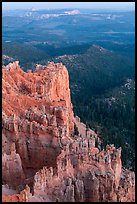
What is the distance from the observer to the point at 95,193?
25.4 metres

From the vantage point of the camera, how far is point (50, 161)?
96.3 ft

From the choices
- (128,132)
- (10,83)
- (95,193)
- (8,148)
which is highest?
(10,83)

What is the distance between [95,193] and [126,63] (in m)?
124

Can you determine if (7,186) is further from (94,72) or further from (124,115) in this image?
(94,72)

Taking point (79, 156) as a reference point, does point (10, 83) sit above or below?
above

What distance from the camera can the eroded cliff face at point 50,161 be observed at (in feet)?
78.7

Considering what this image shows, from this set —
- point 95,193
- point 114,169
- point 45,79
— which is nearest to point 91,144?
point 114,169

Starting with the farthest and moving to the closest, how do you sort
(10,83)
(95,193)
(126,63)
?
(126,63) < (10,83) < (95,193)

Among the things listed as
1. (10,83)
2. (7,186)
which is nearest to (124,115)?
(10,83)

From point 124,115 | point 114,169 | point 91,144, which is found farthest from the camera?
point 124,115

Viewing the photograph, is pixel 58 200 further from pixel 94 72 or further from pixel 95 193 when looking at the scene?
pixel 94 72

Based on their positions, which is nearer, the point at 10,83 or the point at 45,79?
the point at 10,83

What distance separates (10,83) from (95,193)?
20588mm

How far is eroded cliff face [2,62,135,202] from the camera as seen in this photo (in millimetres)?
23984
